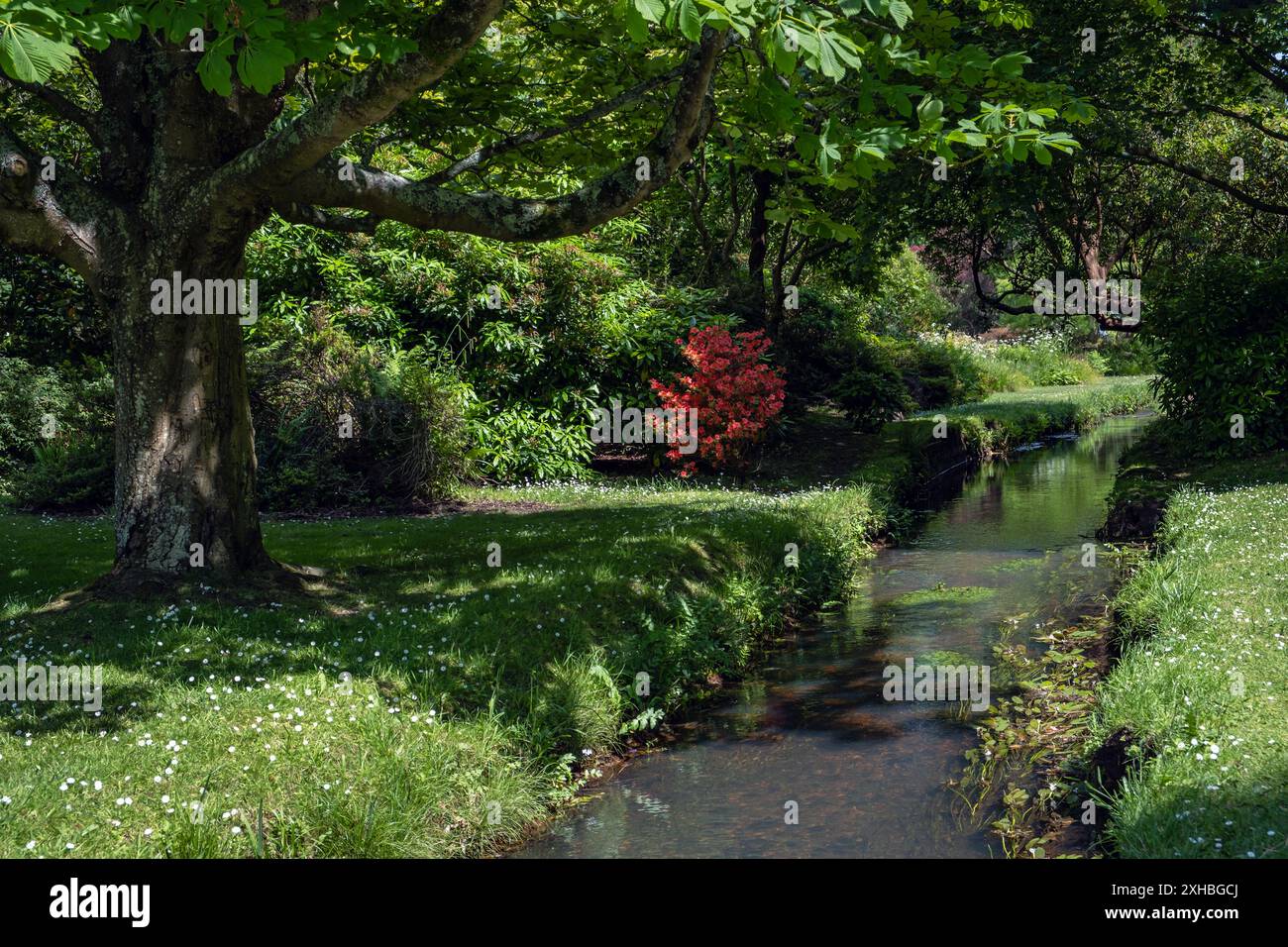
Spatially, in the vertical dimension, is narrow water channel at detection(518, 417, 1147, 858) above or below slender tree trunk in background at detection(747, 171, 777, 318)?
below

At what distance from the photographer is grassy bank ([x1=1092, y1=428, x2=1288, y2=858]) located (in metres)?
4.67

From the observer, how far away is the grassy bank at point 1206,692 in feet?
15.3

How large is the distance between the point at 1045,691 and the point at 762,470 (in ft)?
32.9

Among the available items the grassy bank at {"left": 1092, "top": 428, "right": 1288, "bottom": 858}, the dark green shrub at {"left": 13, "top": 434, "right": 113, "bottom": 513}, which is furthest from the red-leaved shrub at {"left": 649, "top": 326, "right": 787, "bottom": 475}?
the dark green shrub at {"left": 13, "top": 434, "right": 113, "bottom": 513}

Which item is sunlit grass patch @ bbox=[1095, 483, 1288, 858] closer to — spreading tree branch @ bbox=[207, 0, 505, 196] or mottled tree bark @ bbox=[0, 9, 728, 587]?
mottled tree bark @ bbox=[0, 9, 728, 587]

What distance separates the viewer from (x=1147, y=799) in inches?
197

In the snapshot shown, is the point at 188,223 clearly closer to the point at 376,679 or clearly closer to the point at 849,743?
the point at 376,679

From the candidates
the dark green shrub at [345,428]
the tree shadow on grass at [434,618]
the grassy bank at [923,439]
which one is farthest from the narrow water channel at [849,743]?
the dark green shrub at [345,428]

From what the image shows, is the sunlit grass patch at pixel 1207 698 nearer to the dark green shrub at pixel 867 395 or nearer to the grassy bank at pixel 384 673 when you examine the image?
the grassy bank at pixel 384 673

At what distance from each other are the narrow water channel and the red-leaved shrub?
3.99 metres

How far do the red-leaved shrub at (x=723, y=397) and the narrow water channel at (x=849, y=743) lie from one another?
13.1ft

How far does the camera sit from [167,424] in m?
8.51
